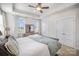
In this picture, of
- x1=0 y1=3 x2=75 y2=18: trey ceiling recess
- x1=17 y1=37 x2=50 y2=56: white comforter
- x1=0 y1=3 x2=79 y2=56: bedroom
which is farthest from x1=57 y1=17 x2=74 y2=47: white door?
x1=17 y1=37 x2=50 y2=56: white comforter

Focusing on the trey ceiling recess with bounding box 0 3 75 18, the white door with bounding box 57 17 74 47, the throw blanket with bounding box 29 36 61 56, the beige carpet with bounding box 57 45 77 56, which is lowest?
the beige carpet with bounding box 57 45 77 56

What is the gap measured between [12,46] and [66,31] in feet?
3.44

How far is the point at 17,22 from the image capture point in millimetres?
2121

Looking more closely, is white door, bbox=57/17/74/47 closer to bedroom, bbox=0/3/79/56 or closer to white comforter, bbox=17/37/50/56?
bedroom, bbox=0/3/79/56

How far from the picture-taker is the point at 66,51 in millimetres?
2078

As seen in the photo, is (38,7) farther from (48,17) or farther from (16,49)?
(16,49)

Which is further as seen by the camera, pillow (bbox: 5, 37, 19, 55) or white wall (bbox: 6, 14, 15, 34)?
white wall (bbox: 6, 14, 15, 34)

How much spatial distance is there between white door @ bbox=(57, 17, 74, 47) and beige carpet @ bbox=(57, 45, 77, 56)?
3.0 inches

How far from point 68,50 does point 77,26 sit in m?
0.48

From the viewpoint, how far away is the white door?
2054 mm

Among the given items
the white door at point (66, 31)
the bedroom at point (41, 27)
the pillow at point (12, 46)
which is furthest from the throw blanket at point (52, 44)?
the pillow at point (12, 46)

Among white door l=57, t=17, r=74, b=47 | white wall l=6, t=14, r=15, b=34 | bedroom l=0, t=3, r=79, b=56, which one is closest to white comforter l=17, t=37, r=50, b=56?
bedroom l=0, t=3, r=79, b=56

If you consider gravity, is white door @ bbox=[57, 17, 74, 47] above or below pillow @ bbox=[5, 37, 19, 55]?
above

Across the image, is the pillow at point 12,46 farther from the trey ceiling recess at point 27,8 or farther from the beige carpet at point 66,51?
the beige carpet at point 66,51
